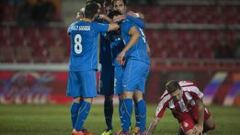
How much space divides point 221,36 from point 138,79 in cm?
1662

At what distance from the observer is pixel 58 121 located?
15766 mm

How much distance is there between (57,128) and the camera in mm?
13789

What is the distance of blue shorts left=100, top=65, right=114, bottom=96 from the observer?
12.5 metres

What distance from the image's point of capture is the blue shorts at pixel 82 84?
11570mm

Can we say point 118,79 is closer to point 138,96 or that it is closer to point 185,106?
point 138,96

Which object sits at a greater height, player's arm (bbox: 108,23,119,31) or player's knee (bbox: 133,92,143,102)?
player's arm (bbox: 108,23,119,31)

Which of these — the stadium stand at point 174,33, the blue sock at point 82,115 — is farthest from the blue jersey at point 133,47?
the stadium stand at point 174,33

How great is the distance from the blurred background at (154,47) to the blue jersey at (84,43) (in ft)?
36.5

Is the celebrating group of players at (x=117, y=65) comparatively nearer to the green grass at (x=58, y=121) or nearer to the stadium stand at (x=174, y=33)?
the green grass at (x=58, y=121)

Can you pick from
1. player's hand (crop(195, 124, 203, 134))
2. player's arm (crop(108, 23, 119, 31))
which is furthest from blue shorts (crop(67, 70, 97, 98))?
player's hand (crop(195, 124, 203, 134))

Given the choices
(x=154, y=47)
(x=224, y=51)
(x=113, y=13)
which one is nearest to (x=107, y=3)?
(x=113, y=13)

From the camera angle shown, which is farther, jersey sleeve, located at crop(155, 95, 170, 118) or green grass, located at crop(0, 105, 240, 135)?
green grass, located at crop(0, 105, 240, 135)

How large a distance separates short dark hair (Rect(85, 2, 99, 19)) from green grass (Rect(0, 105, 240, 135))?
2.40 metres

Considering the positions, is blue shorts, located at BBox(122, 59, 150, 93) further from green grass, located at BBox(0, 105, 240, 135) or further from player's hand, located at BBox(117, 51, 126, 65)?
green grass, located at BBox(0, 105, 240, 135)
